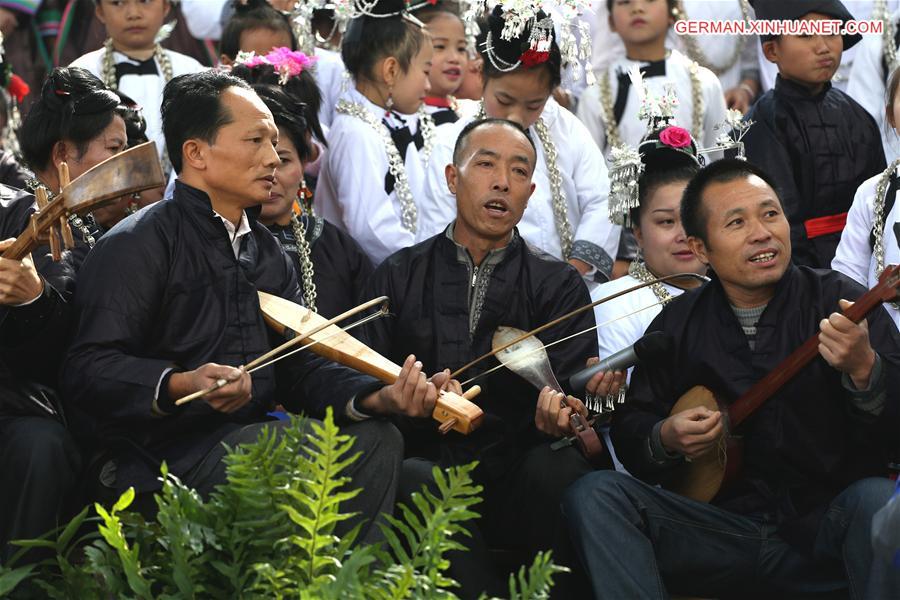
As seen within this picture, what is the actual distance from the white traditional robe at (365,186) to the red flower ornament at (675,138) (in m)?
1.08

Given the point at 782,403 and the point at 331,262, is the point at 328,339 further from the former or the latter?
the point at 782,403

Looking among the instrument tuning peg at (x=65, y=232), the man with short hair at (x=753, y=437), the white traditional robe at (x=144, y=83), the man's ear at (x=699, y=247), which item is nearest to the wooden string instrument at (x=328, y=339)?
the man with short hair at (x=753, y=437)

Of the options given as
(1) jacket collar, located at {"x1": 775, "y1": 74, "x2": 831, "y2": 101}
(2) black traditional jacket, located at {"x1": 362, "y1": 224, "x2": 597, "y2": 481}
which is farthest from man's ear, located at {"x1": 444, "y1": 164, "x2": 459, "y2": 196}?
(1) jacket collar, located at {"x1": 775, "y1": 74, "x2": 831, "y2": 101}

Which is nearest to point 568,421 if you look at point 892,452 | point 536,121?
point 892,452

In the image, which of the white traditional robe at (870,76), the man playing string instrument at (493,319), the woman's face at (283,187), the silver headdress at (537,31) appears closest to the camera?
the man playing string instrument at (493,319)

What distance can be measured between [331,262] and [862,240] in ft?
6.61

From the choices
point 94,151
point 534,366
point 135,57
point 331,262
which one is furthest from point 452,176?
point 135,57

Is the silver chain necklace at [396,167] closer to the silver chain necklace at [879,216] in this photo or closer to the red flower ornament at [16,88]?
the red flower ornament at [16,88]

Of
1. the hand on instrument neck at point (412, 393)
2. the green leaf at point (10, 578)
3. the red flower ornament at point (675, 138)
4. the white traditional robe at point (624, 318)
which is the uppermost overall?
the red flower ornament at point (675, 138)

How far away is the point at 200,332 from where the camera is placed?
405cm

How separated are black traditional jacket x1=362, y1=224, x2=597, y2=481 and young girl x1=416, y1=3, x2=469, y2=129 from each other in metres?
1.64

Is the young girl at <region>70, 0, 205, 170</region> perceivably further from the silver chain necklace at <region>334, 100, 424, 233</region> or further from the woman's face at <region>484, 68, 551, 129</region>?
the woman's face at <region>484, 68, 551, 129</region>

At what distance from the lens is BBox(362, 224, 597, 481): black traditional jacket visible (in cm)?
458

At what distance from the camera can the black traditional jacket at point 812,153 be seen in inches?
228
